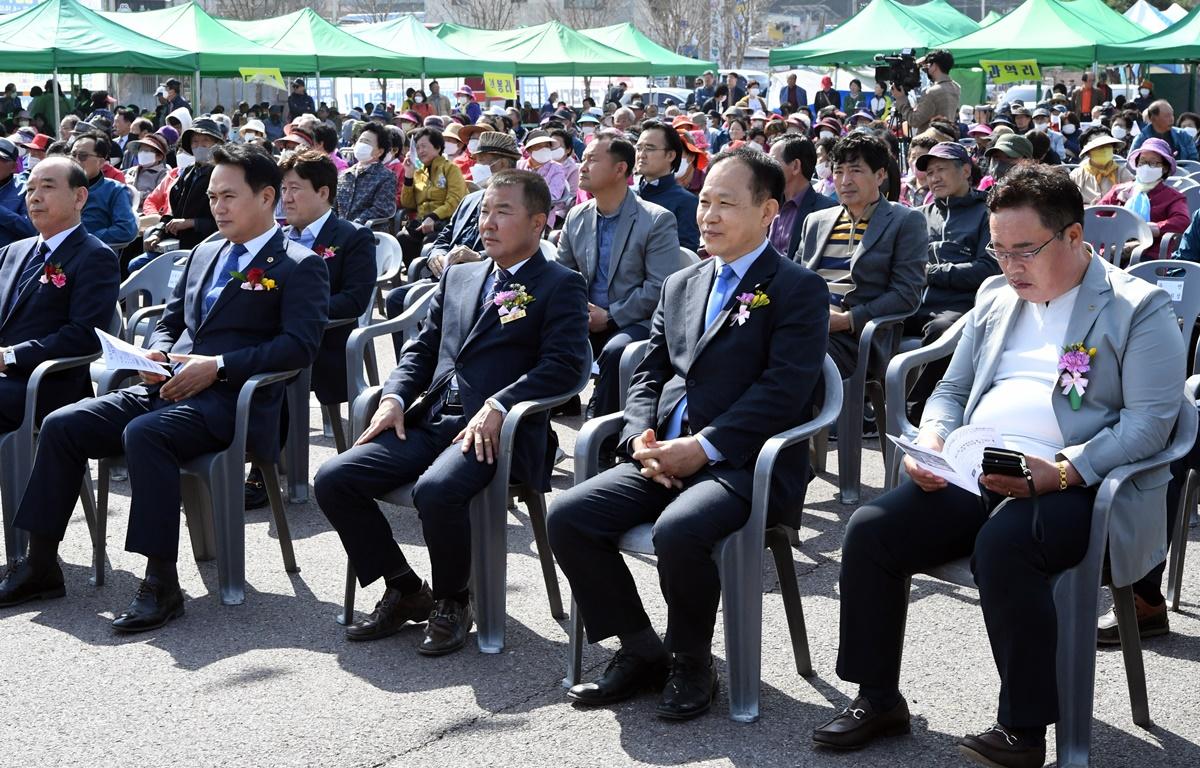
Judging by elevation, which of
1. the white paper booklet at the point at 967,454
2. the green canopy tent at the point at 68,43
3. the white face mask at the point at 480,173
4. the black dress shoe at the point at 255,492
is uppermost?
the green canopy tent at the point at 68,43

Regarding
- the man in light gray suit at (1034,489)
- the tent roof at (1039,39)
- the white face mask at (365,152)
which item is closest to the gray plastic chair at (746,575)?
the man in light gray suit at (1034,489)

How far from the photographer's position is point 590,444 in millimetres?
4152

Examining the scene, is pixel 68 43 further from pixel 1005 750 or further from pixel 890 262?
pixel 1005 750

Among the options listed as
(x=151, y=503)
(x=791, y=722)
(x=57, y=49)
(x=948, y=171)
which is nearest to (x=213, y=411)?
(x=151, y=503)

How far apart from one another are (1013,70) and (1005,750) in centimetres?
2069

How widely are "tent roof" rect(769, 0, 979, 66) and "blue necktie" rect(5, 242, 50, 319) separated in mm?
19457

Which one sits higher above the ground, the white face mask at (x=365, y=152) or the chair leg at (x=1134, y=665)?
the white face mask at (x=365, y=152)

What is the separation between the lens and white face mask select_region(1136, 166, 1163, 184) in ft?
27.1

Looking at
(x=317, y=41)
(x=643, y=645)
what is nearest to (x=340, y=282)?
(x=643, y=645)

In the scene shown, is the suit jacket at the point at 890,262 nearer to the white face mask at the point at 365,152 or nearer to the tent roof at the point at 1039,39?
the white face mask at the point at 365,152

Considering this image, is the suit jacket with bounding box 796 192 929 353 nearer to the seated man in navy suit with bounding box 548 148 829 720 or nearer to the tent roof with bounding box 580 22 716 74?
the seated man in navy suit with bounding box 548 148 829 720

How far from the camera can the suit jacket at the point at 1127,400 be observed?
3459mm

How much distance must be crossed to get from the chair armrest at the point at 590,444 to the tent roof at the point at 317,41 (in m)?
22.1

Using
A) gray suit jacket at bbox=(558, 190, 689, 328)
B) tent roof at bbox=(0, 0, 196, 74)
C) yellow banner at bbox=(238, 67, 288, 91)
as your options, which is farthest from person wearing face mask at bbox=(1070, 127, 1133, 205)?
yellow banner at bbox=(238, 67, 288, 91)
